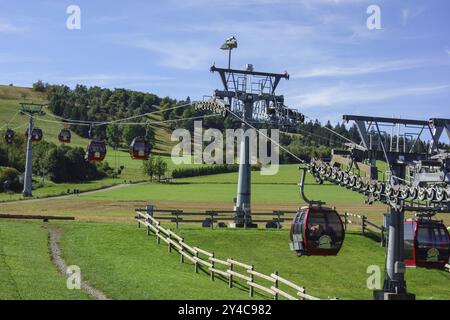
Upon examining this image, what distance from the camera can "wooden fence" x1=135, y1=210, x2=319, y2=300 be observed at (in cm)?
2430

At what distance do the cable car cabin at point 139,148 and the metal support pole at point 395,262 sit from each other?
696 inches

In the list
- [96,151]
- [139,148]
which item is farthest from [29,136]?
[139,148]

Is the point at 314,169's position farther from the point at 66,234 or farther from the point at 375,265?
the point at 66,234

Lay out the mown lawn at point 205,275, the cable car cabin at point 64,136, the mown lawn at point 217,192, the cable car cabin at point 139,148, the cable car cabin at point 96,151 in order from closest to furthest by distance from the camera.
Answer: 1. the mown lawn at point 205,275
2. the cable car cabin at point 139,148
3. the cable car cabin at point 96,151
4. the cable car cabin at point 64,136
5. the mown lawn at point 217,192

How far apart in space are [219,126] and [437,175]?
130378 mm

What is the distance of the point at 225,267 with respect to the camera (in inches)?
1278

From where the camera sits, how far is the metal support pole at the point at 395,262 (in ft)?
82.9

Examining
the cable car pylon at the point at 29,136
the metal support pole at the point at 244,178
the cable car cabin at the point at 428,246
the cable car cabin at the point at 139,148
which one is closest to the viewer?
the cable car cabin at the point at 428,246

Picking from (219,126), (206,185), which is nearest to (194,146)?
(219,126)

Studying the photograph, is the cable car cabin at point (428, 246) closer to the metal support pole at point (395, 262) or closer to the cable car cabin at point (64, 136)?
the metal support pole at point (395, 262)

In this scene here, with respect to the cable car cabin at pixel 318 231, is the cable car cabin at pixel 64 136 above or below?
above

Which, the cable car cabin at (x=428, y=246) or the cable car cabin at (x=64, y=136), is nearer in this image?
the cable car cabin at (x=428, y=246)

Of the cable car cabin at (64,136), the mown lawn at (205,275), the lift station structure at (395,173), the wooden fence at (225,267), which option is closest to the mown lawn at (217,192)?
the cable car cabin at (64,136)

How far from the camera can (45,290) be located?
71.7ft
